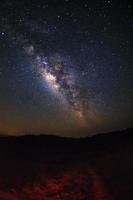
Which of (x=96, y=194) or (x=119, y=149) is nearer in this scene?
(x=96, y=194)

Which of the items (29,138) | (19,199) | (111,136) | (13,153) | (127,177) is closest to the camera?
(19,199)

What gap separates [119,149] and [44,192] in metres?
7.28

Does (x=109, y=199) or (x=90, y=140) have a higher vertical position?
(x=90, y=140)

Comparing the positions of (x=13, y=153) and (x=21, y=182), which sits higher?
(x=13, y=153)

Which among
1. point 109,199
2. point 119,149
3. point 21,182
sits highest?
point 119,149

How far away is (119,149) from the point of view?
23.4 meters

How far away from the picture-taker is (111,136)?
27156 millimetres

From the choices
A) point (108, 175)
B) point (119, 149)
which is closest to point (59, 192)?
point (108, 175)

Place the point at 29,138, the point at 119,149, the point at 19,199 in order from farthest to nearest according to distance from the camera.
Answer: the point at 29,138, the point at 119,149, the point at 19,199

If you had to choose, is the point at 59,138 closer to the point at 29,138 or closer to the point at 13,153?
the point at 29,138

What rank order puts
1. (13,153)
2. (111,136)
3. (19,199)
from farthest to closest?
(111,136)
(13,153)
(19,199)

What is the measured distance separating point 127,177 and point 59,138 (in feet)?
34.3

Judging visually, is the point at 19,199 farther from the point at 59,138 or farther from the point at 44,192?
the point at 59,138

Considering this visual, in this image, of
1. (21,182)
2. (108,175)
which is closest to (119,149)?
(108,175)
